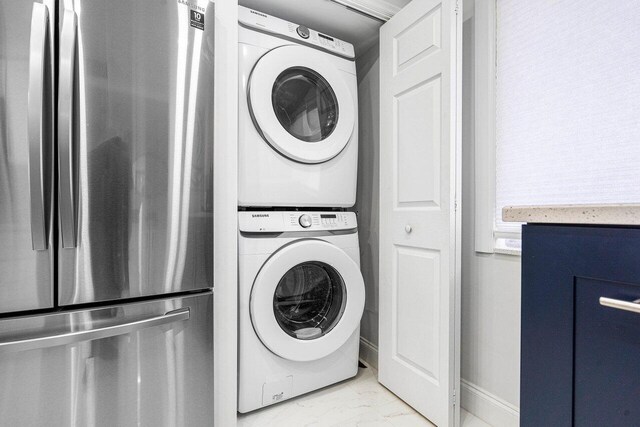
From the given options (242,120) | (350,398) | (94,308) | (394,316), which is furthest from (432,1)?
(350,398)

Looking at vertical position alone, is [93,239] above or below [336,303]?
above

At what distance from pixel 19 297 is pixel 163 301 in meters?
0.34

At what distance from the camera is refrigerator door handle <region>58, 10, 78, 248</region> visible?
2.64ft

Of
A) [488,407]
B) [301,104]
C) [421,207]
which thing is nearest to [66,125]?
[301,104]

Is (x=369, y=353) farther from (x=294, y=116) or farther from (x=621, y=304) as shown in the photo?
(x=621, y=304)

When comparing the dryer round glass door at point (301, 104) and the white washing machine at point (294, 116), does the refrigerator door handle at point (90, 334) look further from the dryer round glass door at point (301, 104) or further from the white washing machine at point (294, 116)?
the dryer round glass door at point (301, 104)

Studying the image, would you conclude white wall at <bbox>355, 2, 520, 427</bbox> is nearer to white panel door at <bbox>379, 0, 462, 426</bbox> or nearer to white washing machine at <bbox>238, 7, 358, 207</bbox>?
white panel door at <bbox>379, 0, 462, 426</bbox>

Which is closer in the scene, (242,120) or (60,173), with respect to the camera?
(60,173)

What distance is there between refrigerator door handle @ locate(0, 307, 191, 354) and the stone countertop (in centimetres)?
99

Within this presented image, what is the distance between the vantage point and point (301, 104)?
1622 millimetres

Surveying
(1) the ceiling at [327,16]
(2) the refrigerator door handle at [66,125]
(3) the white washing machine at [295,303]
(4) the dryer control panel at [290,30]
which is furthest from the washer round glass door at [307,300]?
(1) the ceiling at [327,16]

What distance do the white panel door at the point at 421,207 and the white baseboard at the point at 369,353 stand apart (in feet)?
0.88

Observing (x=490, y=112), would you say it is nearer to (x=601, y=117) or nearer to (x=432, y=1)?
(x=601, y=117)

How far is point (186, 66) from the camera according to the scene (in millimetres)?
999
